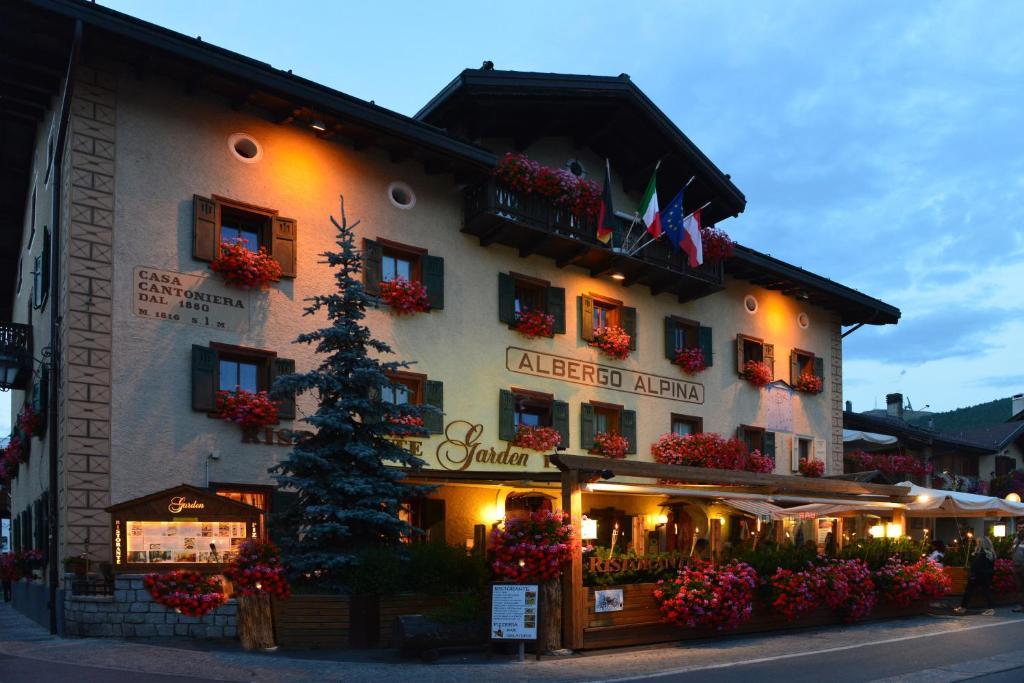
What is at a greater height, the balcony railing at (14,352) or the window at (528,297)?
the window at (528,297)

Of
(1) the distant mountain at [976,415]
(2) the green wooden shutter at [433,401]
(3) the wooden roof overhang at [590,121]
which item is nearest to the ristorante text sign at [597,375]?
(2) the green wooden shutter at [433,401]

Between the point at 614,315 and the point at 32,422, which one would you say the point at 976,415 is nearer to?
the point at 614,315

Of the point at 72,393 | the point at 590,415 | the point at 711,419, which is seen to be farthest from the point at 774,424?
the point at 72,393

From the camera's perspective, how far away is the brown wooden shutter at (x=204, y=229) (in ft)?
57.6

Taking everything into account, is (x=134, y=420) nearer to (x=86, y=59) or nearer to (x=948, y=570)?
(x=86, y=59)

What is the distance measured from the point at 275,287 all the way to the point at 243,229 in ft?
4.22

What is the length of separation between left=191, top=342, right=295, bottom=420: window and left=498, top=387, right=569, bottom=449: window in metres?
4.93

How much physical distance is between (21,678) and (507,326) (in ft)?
40.9

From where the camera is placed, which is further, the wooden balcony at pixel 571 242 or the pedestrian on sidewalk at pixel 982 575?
the wooden balcony at pixel 571 242

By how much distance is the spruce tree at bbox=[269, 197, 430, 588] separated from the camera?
15.1m

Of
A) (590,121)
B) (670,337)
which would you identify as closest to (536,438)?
(670,337)

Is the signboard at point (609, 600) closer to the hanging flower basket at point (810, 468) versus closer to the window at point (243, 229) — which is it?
the window at point (243, 229)

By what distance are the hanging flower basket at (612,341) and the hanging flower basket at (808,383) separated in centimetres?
761

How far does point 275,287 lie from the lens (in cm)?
1852
